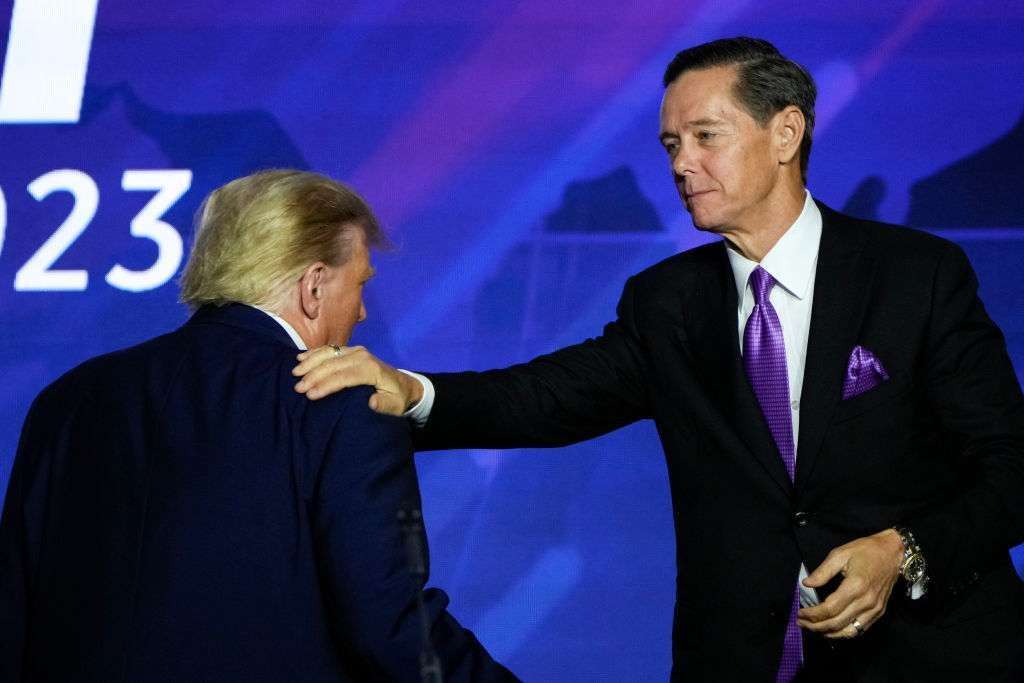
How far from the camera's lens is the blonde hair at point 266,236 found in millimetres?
1688

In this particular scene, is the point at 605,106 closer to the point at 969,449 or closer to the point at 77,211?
the point at 77,211

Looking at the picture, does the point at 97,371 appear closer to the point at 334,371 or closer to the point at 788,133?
the point at 334,371

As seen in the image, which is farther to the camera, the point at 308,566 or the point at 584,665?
the point at 584,665

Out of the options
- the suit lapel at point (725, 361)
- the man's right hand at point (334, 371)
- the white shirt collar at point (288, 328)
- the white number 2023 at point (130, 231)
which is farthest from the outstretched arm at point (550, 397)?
the white number 2023 at point (130, 231)

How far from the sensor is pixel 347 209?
1767 millimetres

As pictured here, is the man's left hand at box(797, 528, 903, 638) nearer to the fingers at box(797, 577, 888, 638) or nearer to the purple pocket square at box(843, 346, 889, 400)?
the fingers at box(797, 577, 888, 638)

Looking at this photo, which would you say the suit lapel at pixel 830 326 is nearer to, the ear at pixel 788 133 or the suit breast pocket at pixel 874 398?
the suit breast pocket at pixel 874 398

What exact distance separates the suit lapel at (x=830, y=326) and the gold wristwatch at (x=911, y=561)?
175 millimetres

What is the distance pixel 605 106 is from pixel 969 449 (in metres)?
1.54

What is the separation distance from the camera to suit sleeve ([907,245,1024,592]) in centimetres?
181

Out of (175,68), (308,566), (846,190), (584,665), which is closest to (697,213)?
(308,566)

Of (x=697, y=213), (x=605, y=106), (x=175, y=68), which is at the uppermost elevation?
(x=175, y=68)

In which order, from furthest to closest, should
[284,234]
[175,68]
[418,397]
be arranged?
[175,68], [418,397], [284,234]

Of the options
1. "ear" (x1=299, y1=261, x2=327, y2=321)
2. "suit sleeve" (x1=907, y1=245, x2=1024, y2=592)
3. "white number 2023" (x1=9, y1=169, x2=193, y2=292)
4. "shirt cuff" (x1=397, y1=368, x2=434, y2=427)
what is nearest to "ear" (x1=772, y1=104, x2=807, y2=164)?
"suit sleeve" (x1=907, y1=245, x2=1024, y2=592)
